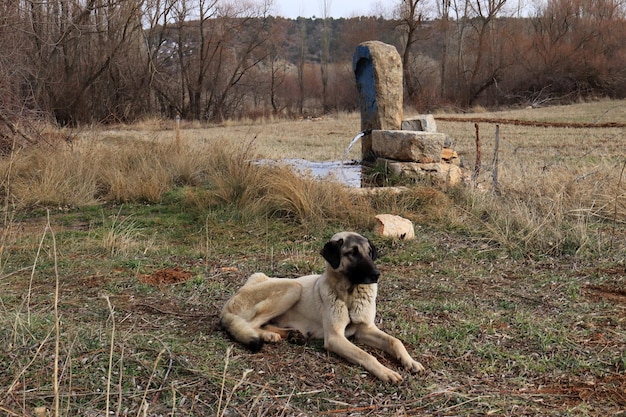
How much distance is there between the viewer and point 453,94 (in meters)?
32.9

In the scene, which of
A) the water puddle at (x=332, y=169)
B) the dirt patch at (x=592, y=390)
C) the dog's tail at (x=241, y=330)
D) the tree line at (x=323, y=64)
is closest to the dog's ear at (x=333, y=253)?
the dog's tail at (x=241, y=330)

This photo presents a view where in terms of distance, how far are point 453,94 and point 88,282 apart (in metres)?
29.8

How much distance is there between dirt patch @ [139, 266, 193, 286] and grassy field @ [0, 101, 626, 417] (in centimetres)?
3

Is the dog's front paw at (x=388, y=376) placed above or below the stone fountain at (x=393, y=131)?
below

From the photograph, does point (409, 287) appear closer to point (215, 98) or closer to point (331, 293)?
point (331, 293)

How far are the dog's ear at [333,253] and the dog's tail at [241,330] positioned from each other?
25.6 inches

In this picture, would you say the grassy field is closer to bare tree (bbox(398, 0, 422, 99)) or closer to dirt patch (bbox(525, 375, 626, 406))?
dirt patch (bbox(525, 375, 626, 406))

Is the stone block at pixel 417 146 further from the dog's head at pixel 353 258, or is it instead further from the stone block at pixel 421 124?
the dog's head at pixel 353 258

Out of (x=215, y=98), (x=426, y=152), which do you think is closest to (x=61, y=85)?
(x=215, y=98)

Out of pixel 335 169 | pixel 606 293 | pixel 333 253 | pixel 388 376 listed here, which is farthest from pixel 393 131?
pixel 388 376

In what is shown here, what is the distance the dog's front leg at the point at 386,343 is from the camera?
12.1 ft

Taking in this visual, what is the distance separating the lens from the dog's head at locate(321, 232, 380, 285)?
3.96 meters

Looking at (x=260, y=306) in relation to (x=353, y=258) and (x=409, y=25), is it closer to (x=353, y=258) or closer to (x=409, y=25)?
(x=353, y=258)

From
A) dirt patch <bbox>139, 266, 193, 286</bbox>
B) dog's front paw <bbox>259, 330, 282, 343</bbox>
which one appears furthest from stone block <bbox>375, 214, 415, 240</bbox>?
dog's front paw <bbox>259, 330, 282, 343</bbox>
